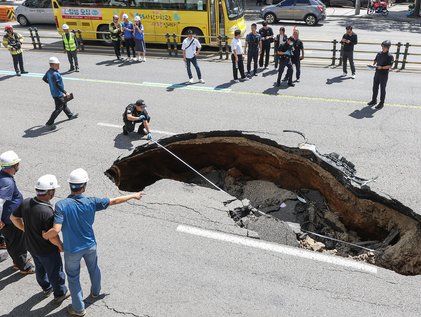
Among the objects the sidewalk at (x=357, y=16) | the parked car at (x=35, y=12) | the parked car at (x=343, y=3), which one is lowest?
the sidewalk at (x=357, y=16)

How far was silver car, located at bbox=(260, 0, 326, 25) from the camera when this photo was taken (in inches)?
963

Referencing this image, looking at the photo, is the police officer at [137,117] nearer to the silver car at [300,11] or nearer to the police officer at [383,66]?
the police officer at [383,66]

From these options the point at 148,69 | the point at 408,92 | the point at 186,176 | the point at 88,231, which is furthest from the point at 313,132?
the point at 148,69

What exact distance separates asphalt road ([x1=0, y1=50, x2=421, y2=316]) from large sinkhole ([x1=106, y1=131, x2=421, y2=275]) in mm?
440

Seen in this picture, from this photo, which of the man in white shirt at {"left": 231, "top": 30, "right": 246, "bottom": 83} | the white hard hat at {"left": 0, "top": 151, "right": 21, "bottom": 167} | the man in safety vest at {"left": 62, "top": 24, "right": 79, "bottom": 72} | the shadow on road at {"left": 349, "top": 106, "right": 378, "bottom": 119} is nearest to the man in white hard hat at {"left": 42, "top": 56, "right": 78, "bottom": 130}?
the man in safety vest at {"left": 62, "top": 24, "right": 79, "bottom": 72}

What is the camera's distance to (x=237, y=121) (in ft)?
33.6

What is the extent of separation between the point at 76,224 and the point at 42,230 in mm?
413

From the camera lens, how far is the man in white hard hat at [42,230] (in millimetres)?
4242

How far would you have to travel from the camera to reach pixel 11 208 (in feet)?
16.5

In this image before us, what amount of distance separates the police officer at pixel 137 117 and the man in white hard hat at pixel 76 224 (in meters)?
4.69

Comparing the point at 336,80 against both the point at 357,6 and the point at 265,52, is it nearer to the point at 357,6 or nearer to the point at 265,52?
the point at 265,52

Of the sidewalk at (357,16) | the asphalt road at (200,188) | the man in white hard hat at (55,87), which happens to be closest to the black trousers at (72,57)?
the asphalt road at (200,188)

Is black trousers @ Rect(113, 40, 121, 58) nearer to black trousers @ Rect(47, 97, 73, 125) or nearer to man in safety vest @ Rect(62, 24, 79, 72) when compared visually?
man in safety vest @ Rect(62, 24, 79, 72)

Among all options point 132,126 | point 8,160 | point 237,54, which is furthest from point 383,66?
point 8,160
